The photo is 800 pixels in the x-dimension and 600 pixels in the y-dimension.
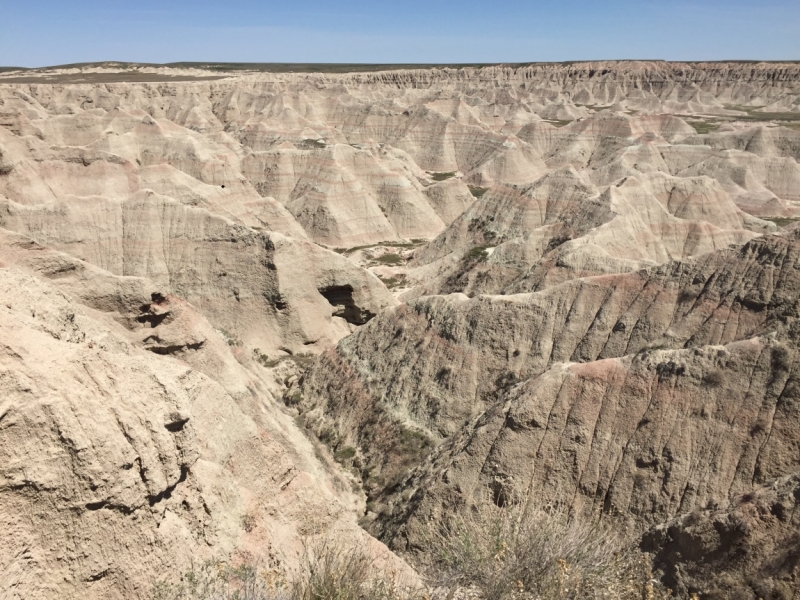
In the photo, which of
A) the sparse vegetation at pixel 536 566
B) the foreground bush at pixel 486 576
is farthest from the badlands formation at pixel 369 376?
the sparse vegetation at pixel 536 566

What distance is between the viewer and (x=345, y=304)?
97.6ft

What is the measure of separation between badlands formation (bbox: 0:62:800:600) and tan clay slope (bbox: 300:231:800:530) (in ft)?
0.28

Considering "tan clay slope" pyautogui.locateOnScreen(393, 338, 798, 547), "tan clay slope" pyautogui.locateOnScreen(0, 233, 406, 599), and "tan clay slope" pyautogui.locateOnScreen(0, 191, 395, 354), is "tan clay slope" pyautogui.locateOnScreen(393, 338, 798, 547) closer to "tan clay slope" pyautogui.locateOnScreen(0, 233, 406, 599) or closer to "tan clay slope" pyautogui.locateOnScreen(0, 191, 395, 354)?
"tan clay slope" pyautogui.locateOnScreen(0, 233, 406, 599)

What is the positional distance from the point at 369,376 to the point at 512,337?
5.60 meters

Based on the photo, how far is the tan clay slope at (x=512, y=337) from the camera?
65.1 ft

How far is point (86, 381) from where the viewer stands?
9312 mm

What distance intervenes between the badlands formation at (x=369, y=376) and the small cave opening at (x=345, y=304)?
13 cm

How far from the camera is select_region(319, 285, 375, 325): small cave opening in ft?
95.8

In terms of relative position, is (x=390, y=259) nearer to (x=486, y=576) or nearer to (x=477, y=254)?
(x=477, y=254)


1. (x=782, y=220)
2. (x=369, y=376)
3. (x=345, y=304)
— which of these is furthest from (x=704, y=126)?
(x=369, y=376)

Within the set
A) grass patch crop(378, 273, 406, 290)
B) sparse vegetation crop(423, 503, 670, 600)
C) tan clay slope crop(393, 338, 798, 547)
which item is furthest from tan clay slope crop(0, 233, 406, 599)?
grass patch crop(378, 273, 406, 290)

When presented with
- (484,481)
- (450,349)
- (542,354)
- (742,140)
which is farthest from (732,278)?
(742,140)

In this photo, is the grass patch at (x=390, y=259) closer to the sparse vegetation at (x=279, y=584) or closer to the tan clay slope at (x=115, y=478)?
the tan clay slope at (x=115, y=478)

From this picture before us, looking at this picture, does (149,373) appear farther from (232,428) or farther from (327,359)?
(327,359)
